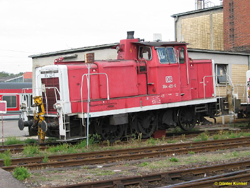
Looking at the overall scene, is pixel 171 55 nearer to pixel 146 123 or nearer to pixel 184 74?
pixel 184 74

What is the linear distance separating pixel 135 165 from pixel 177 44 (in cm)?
628

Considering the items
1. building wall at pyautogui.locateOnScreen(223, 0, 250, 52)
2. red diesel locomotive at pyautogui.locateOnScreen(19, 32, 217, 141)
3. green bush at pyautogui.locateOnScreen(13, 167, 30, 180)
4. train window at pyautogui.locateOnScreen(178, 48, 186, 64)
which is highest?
building wall at pyautogui.locateOnScreen(223, 0, 250, 52)

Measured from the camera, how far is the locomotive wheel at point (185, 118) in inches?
543

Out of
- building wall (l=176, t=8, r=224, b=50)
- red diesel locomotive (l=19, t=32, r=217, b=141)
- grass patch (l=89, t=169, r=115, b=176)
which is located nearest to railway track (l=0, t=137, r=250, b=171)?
grass patch (l=89, t=169, r=115, b=176)

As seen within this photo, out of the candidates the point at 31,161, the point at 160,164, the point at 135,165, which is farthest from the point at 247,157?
the point at 31,161

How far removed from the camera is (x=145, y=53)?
1275 centimetres

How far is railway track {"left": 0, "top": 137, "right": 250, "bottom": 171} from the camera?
830cm

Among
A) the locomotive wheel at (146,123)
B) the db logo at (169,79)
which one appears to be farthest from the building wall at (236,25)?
the locomotive wheel at (146,123)

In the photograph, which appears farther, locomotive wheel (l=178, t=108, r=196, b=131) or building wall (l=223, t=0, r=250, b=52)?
building wall (l=223, t=0, r=250, b=52)

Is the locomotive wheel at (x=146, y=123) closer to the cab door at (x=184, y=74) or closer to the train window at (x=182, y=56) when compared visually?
the cab door at (x=184, y=74)

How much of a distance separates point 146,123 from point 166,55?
107 inches

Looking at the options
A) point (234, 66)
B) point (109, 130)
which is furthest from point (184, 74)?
point (234, 66)

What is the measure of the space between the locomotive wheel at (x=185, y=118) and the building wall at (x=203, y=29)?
40.9 feet

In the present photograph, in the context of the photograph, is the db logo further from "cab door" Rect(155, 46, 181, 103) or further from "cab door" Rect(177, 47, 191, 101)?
"cab door" Rect(177, 47, 191, 101)
